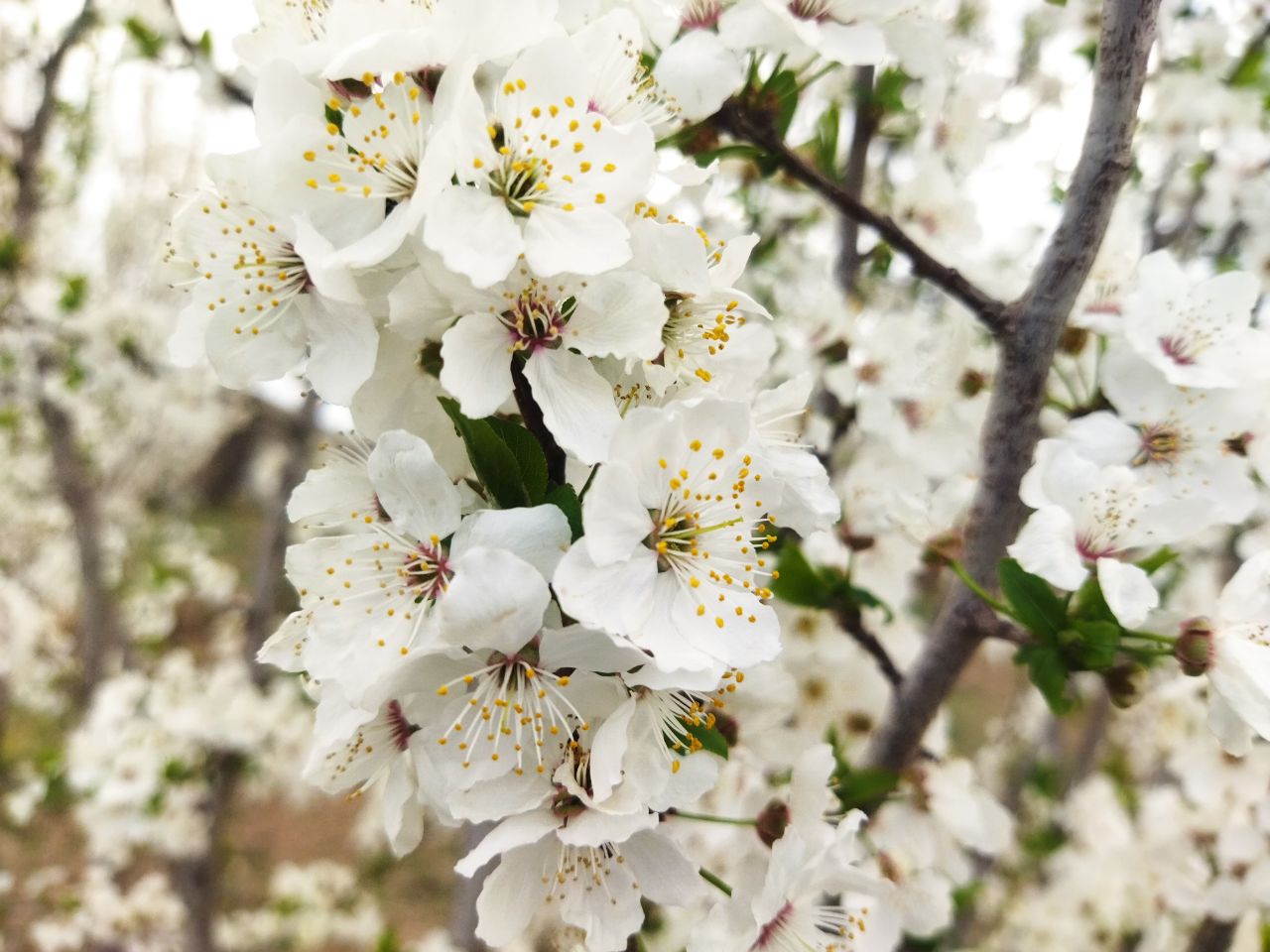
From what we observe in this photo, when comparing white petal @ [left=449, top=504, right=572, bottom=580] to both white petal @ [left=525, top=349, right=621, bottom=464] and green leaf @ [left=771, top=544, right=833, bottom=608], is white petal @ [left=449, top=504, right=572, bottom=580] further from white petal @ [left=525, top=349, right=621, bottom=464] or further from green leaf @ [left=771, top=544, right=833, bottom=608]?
green leaf @ [left=771, top=544, right=833, bottom=608]

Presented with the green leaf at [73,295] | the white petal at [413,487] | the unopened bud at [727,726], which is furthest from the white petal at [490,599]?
the green leaf at [73,295]

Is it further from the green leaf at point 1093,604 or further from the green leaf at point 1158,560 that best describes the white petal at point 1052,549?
the green leaf at point 1158,560

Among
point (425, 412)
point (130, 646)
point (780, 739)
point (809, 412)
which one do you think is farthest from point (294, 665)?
point (130, 646)

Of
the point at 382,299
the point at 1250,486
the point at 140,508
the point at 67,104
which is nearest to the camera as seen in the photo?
the point at 382,299

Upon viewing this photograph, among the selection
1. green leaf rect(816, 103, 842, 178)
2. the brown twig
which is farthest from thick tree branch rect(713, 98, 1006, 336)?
the brown twig

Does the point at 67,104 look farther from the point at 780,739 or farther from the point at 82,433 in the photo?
the point at 780,739

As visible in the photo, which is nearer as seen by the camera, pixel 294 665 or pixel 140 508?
pixel 294 665
